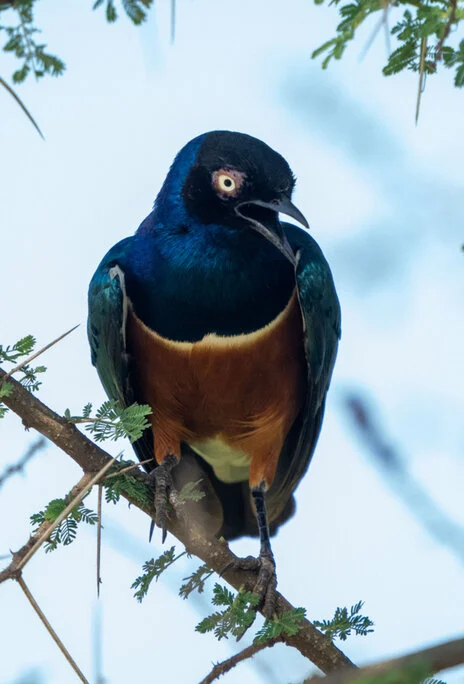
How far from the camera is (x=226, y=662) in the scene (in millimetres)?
3316

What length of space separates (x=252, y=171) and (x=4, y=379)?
74.9 inches

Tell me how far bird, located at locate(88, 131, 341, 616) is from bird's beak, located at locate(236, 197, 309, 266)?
0.03 ft

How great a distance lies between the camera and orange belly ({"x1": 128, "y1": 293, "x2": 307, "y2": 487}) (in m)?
5.14

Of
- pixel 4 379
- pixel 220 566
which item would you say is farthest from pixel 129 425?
pixel 220 566

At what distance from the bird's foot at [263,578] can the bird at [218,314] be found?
0.36m

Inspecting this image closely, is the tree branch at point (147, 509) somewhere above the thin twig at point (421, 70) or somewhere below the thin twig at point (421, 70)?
below

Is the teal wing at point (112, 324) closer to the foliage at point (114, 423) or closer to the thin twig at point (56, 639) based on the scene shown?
the foliage at point (114, 423)

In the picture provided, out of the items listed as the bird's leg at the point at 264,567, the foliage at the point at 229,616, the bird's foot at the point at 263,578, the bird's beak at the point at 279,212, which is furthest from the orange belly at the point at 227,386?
the foliage at the point at 229,616

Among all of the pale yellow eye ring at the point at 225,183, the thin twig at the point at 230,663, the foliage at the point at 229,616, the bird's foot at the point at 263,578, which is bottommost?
the thin twig at the point at 230,663

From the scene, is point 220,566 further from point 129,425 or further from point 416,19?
point 416,19

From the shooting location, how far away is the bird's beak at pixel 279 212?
481 cm

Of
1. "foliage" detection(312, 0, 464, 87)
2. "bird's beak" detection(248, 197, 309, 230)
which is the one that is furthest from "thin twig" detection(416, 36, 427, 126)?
"bird's beak" detection(248, 197, 309, 230)

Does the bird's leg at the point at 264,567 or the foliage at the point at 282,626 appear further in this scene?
the bird's leg at the point at 264,567

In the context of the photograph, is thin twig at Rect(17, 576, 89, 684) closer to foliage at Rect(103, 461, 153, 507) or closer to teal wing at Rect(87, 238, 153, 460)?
foliage at Rect(103, 461, 153, 507)
